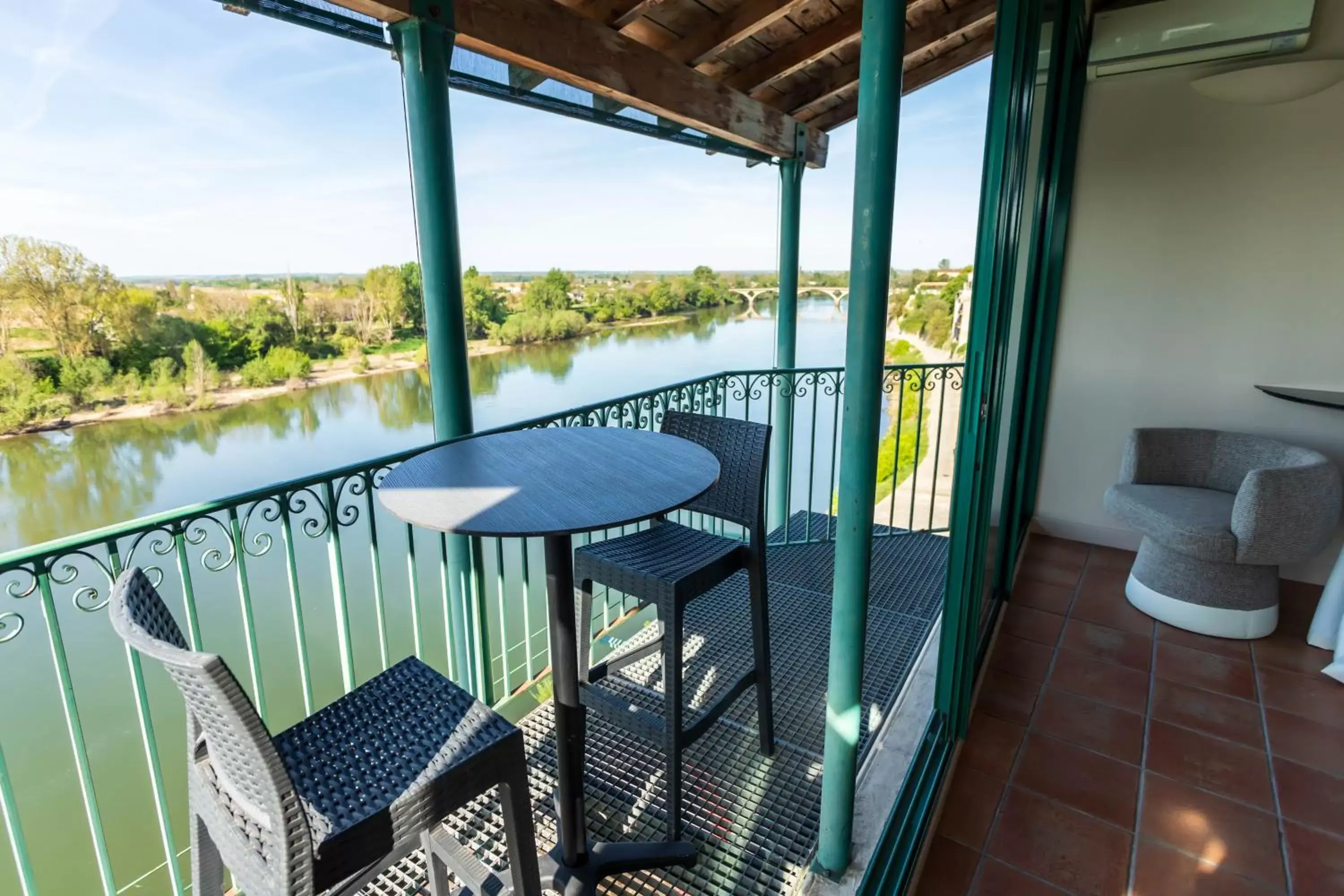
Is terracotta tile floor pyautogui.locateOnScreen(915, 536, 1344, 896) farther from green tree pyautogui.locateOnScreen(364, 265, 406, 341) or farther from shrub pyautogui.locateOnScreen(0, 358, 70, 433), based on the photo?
shrub pyautogui.locateOnScreen(0, 358, 70, 433)

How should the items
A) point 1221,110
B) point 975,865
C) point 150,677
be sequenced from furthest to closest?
1. point 150,677
2. point 1221,110
3. point 975,865

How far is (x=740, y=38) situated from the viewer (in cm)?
323

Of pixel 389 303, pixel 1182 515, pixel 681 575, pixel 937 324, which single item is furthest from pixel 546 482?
pixel 937 324

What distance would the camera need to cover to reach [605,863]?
162 cm

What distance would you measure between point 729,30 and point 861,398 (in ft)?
9.13

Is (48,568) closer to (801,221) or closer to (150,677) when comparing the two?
(801,221)

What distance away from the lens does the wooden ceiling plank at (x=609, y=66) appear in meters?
2.31

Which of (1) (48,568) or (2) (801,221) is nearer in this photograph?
(1) (48,568)

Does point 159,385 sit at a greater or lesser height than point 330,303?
lesser

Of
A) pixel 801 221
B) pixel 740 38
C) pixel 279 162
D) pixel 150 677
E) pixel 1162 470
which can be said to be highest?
pixel 279 162

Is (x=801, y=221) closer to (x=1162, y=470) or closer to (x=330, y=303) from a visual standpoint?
(x=1162, y=470)

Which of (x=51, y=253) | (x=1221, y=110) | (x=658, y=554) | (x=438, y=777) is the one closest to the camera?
(x=438, y=777)

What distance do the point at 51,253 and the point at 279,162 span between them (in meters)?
4.92

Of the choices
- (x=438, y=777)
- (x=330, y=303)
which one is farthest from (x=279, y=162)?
(x=438, y=777)
